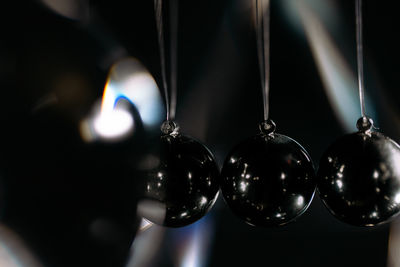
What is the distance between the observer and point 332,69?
0.82m

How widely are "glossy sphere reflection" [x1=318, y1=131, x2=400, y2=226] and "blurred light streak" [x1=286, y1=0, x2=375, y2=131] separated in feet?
1.15

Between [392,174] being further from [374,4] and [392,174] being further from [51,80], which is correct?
[51,80]

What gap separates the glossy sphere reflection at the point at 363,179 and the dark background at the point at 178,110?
0.35 metres

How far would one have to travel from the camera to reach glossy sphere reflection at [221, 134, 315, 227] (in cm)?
48

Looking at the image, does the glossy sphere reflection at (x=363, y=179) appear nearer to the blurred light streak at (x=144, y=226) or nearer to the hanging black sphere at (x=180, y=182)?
the hanging black sphere at (x=180, y=182)

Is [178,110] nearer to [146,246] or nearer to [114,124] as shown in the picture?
[114,124]

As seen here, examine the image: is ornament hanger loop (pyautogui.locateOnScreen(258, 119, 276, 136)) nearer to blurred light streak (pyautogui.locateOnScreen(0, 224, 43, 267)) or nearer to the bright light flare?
the bright light flare

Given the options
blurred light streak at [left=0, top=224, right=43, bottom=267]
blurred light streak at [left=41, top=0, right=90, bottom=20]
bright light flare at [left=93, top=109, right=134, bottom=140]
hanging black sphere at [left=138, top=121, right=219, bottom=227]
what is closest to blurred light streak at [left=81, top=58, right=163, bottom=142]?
bright light flare at [left=93, top=109, right=134, bottom=140]

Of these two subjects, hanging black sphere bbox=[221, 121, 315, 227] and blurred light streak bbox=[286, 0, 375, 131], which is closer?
hanging black sphere bbox=[221, 121, 315, 227]

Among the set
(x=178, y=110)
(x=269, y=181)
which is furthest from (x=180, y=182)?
(x=178, y=110)

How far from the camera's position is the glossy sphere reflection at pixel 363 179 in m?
0.46

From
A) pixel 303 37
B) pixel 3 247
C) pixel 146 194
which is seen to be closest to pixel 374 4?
pixel 303 37

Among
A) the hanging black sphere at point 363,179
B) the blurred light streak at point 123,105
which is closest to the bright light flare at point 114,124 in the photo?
the blurred light streak at point 123,105

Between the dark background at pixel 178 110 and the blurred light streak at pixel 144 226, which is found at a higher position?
the dark background at pixel 178 110
